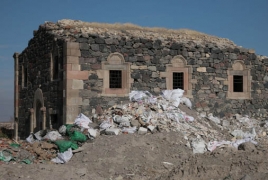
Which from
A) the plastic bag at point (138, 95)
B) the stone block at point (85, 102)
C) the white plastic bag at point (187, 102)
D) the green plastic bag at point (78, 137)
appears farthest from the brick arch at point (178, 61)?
the green plastic bag at point (78, 137)

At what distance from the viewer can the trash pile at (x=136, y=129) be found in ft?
33.8

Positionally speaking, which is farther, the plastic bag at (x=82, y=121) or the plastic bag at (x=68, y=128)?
the plastic bag at (x=82, y=121)

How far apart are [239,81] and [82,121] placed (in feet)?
22.9

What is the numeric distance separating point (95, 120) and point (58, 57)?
2.67 m

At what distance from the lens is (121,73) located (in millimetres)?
13797

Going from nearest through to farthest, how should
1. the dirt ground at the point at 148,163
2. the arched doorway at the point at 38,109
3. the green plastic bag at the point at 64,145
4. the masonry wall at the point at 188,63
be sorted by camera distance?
the dirt ground at the point at 148,163
the green plastic bag at the point at 64,145
the masonry wall at the point at 188,63
the arched doorway at the point at 38,109

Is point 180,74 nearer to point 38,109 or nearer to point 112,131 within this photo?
point 112,131

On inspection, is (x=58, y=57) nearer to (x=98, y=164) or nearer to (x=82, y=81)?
(x=82, y=81)

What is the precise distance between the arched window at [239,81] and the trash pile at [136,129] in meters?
1.59

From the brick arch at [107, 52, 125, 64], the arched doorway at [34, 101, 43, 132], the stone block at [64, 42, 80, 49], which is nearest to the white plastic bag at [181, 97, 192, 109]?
the brick arch at [107, 52, 125, 64]

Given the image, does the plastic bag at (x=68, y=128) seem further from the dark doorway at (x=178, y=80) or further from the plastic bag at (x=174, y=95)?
the dark doorway at (x=178, y=80)

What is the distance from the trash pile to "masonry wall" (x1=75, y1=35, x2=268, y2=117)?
0.56 metres

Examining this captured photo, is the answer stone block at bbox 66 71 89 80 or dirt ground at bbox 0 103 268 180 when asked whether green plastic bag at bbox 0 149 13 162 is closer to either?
dirt ground at bbox 0 103 268 180

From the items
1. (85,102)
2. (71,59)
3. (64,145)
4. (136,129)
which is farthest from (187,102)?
(64,145)
